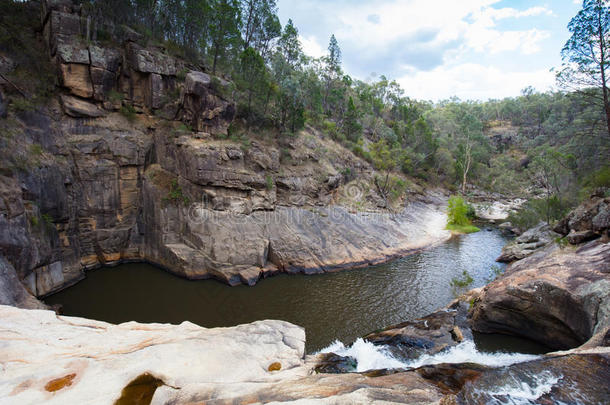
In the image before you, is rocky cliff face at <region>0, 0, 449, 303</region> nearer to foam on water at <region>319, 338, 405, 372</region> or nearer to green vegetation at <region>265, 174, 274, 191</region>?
green vegetation at <region>265, 174, 274, 191</region>

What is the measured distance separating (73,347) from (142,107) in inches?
822

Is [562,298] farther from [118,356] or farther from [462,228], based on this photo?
[462,228]

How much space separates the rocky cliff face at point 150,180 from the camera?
671 inches

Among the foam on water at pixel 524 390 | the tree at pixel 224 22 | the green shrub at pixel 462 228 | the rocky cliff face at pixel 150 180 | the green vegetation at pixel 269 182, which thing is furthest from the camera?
the green shrub at pixel 462 228

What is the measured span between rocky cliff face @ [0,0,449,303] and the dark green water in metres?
1.15

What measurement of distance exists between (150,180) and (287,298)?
13.6 meters

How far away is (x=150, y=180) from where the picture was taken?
20797 mm

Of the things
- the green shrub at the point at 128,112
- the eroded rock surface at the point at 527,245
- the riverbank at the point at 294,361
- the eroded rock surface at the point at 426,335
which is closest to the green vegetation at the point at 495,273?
the eroded rock surface at the point at 527,245

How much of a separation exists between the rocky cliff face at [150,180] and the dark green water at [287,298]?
45.2 inches

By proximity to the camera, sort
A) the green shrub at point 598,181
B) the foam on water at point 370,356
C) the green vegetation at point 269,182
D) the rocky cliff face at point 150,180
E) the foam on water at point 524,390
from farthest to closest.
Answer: the green vegetation at point 269,182
the rocky cliff face at point 150,180
the green shrub at point 598,181
the foam on water at point 370,356
the foam on water at point 524,390

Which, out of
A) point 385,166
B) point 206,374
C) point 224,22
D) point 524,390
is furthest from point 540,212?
point 224,22

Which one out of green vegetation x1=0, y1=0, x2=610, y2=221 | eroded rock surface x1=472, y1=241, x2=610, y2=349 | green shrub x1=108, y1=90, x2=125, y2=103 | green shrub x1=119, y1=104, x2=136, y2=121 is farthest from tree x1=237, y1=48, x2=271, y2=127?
eroded rock surface x1=472, y1=241, x2=610, y2=349

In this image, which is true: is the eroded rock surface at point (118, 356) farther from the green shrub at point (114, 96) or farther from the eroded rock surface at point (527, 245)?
the eroded rock surface at point (527, 245)

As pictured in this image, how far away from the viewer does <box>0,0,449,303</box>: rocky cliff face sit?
1703 centimetres
